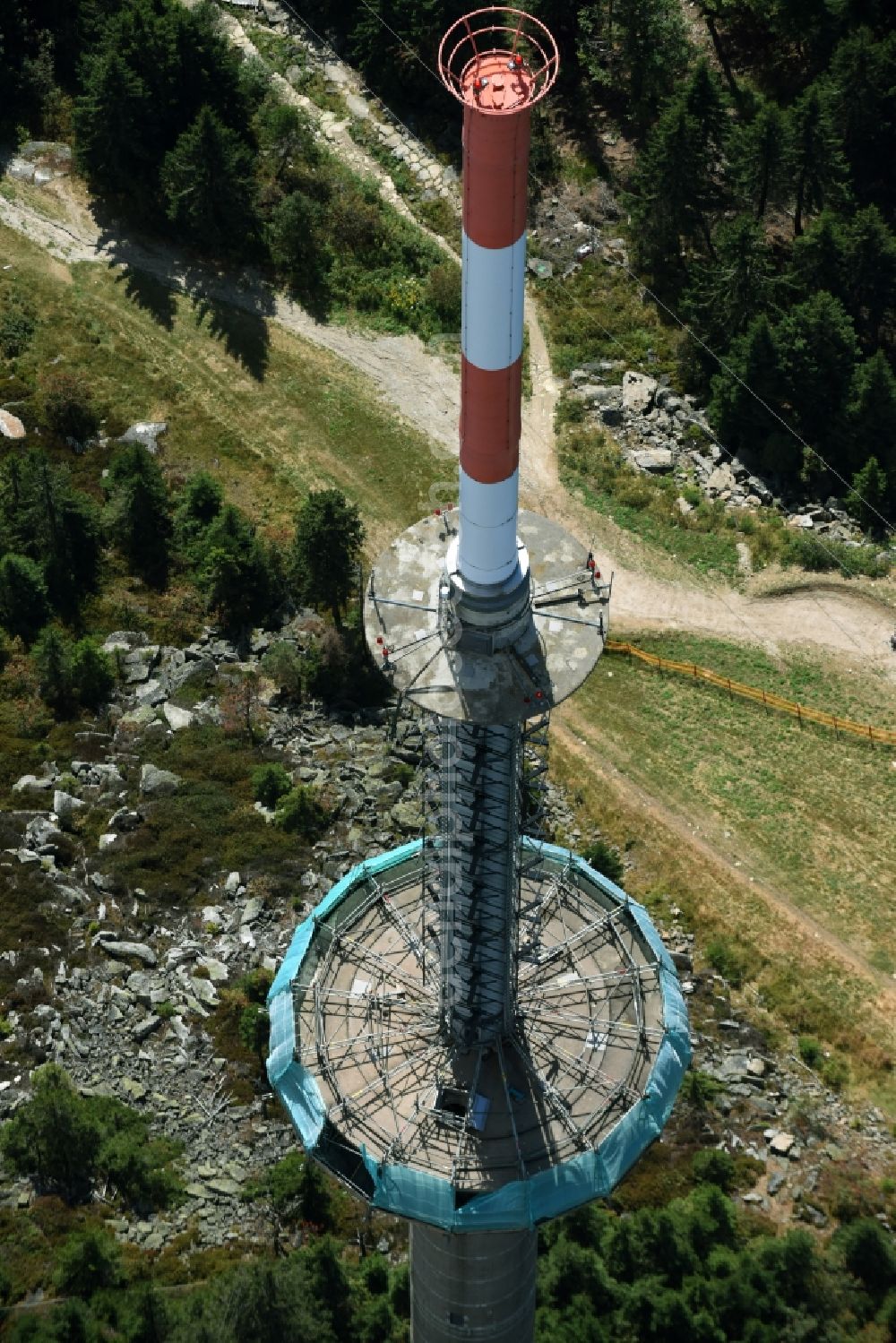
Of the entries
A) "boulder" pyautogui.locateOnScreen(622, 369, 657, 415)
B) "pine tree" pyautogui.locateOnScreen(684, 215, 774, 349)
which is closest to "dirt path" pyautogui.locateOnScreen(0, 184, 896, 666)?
"boulder" pyautogui.locateOnScreen(622, 369, 657, 415)

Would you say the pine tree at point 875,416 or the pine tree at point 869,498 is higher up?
the pine tree at point 875,416

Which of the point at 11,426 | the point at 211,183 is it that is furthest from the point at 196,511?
the point at 211,183

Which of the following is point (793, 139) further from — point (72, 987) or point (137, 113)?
point (72, 987)

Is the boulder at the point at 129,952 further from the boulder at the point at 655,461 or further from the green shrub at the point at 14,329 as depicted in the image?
the green shrub at the point at 14,329

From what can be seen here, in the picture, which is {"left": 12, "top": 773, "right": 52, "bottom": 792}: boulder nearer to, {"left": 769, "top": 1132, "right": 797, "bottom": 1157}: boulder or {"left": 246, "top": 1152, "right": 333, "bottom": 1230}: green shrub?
{"left": 246, "top": 1152, "right": 333, "bottom": 1230}: green shrub

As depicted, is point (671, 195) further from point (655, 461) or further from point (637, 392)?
point (655, 461)

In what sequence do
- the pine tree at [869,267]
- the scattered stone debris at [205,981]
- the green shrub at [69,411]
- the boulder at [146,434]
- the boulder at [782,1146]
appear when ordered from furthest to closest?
the pine tree at [869,267] → the boulder at [146,434] → the green shrub at [69,411] → the boulder at [782,1146] → the scattered stone debris at [205,981]

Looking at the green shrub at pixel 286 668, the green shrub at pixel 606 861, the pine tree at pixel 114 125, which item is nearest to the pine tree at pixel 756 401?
Result: the green shrub at pixel 606 861
